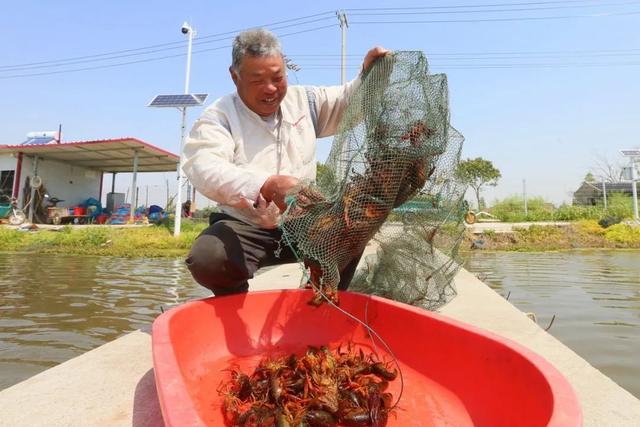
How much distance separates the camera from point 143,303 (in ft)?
17.6

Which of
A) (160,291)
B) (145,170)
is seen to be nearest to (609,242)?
(160,291)

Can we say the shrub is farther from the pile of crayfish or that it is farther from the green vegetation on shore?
the pile of crayfish

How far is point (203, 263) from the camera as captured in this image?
7.83 feet

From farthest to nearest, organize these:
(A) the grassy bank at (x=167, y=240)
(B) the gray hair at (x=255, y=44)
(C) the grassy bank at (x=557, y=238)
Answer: (C) the grassy bank at (x=557, y=238) → (A) the grassy bank at (x=167, y=240) → (B) the gray hair at (x=255, y=44)

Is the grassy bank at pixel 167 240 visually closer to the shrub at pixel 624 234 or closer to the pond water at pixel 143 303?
the shrub at pixel 624 234

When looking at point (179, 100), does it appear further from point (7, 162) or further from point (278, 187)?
point (278, 187)

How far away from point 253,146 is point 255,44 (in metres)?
0.67

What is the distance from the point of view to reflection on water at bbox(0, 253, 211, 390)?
3523 mm

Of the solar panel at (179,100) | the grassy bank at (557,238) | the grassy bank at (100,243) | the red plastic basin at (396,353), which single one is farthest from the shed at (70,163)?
the red plastic basin at (396,353)

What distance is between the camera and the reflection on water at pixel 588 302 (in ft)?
10.7

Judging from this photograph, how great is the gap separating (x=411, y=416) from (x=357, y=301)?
0.81 m

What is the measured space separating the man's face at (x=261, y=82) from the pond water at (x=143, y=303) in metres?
2.62

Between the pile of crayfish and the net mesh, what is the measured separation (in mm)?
359

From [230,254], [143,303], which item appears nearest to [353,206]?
[230,254]
